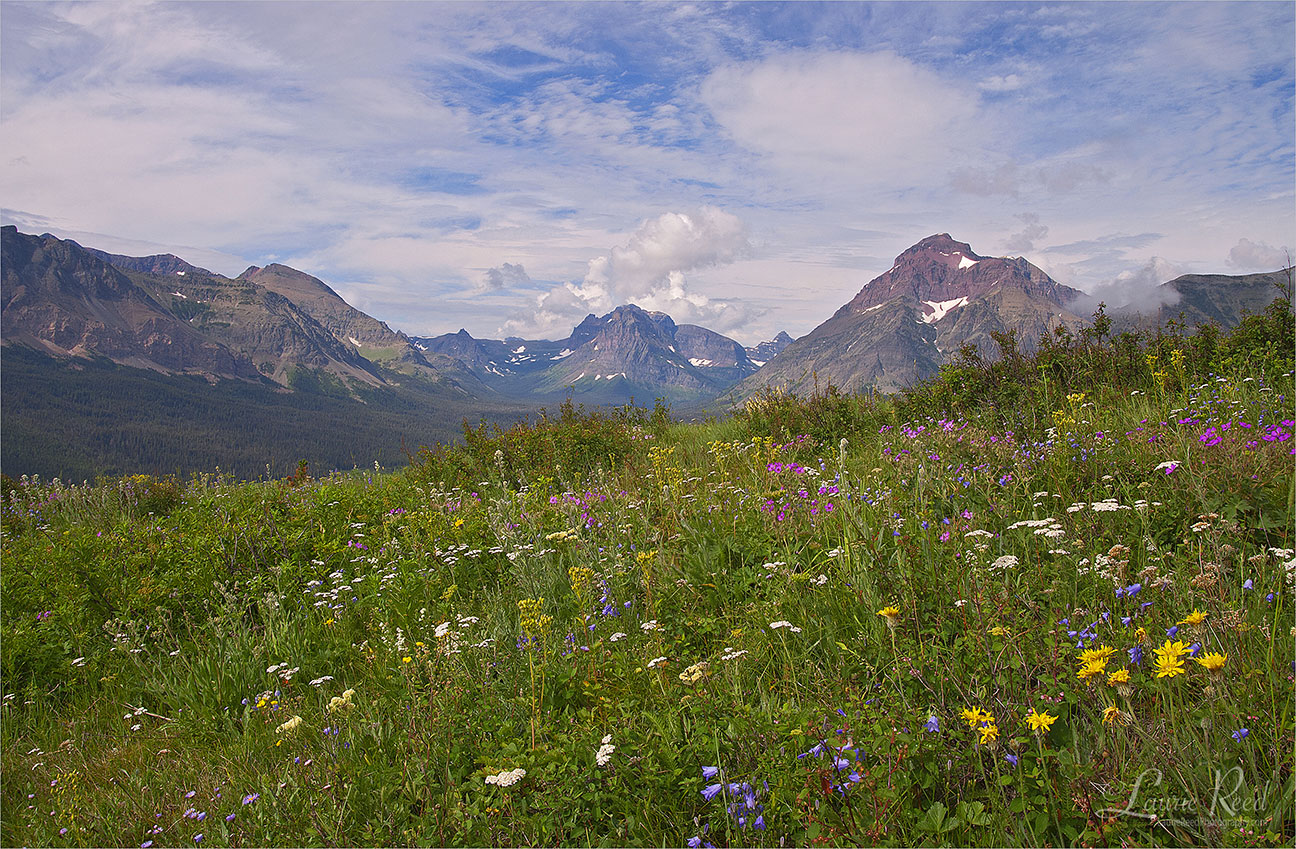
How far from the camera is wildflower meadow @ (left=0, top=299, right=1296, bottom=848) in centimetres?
206

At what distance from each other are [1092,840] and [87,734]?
5593mm

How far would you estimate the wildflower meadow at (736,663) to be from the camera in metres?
2.06

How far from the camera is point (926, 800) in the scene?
224 centimetres

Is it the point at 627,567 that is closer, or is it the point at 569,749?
the point at 569,749

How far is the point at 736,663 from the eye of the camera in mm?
2926

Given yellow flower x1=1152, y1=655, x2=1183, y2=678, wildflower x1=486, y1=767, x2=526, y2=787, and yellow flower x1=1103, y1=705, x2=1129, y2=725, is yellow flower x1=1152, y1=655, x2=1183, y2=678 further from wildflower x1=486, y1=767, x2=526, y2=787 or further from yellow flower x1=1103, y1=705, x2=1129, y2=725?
wildflower x1=486, y1=767, x2=526, y2=787

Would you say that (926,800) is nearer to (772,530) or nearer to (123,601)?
(772,530)

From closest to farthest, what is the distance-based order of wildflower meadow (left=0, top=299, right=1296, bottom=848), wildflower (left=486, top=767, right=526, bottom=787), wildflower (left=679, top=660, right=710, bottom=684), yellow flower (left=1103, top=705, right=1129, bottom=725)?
yellow flower (left=1103, top=705, right=1129, bottom=725) < wildflower meadow (left=0, top=299, right=1296, bottom=848) < wildflower (left=486, top=767, right=526, bottom=787) < wildflower (left=679, top=660, right=710, bottom=684)

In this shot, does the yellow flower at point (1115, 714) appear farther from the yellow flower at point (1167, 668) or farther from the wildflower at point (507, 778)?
the wildflower at point (507, 778)

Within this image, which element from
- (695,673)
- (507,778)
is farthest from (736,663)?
(507,778)

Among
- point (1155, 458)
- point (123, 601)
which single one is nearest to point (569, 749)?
point (1155, 458)

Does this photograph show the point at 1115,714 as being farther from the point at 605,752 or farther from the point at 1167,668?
the point at 605,752

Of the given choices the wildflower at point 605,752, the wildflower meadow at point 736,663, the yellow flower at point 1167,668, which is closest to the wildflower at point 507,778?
the wildflower meadow at point 736,663

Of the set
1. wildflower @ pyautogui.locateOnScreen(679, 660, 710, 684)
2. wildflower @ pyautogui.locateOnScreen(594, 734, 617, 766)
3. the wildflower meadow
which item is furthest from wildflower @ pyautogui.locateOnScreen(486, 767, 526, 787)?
wildflower @ pyautogui.locateOnScreen(679, 660, 710, 684)
